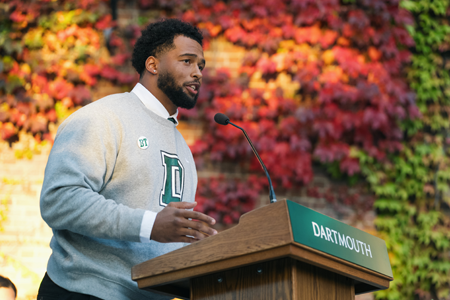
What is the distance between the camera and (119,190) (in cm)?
143

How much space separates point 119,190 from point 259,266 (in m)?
0.55

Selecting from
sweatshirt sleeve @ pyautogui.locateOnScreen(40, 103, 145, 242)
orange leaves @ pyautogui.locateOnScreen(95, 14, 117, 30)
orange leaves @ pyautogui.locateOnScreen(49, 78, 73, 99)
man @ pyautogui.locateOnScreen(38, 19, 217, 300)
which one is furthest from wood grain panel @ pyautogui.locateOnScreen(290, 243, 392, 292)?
orange leaves @ pyautogui.locateOnScreen(95, 14, 117, 30)

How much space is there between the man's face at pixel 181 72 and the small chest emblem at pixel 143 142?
0.30 meters

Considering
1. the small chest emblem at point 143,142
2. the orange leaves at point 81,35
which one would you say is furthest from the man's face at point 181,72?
the orange leaves at point 81,35

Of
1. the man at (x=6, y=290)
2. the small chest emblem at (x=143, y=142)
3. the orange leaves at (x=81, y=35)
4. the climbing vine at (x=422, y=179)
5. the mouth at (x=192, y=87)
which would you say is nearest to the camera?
the small chest emblem at (x=143, y=142)

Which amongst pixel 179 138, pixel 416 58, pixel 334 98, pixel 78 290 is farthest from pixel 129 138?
pixel 416 58

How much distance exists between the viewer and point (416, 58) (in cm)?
407

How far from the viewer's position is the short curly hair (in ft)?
6.15

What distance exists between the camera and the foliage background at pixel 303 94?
379 cm

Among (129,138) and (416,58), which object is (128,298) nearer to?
(129,138)

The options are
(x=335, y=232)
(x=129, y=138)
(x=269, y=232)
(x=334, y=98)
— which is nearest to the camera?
(x=269, y=232)

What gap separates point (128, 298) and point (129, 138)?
0.51 m

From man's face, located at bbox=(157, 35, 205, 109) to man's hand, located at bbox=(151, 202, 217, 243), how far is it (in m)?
0.69

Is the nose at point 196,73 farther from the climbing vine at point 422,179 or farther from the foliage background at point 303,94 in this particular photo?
the climbing vine at point 422,179
